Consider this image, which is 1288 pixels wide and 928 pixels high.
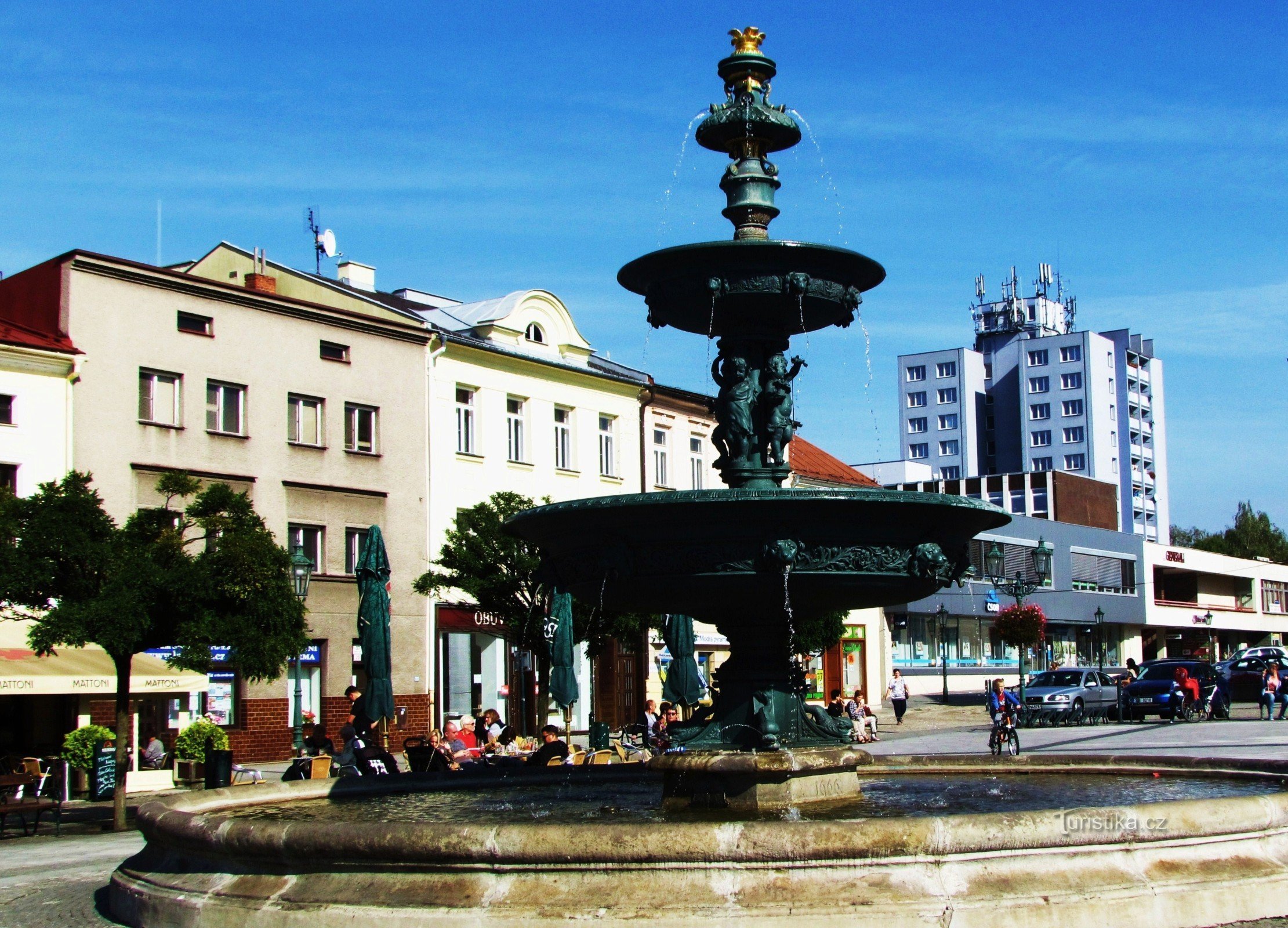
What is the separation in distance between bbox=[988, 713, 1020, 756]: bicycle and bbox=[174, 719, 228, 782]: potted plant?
486 inches

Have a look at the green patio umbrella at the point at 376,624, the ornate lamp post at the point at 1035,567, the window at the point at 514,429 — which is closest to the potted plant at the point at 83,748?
the green patio umbrella at the point at 376,624

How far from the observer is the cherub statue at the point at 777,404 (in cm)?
1088

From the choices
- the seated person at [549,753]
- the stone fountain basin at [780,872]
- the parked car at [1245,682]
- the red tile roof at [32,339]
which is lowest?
the parked car at [1245,682]

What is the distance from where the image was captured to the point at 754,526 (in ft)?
31.4

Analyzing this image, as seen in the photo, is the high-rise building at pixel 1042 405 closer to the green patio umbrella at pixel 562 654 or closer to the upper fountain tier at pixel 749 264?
the green patio umbrella at pixel 562 654

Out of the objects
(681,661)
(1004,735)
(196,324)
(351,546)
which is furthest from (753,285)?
(351,546)

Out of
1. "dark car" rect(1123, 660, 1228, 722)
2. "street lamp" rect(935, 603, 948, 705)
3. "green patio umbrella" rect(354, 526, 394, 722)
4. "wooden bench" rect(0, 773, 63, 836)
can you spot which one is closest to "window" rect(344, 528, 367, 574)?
"green patio umbrella" rect(354, 526, 394, 722)

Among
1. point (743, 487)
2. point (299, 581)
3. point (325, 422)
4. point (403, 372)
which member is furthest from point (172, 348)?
point (743, 487)

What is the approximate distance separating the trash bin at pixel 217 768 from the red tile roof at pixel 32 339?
46.6 feet

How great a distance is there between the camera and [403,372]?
1506 inches

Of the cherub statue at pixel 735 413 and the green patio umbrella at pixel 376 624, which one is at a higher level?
the cherub statue at pixel 735 413

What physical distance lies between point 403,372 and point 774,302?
28480 millimetres

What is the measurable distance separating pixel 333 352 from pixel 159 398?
512 cm

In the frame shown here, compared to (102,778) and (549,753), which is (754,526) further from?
(102,778)
